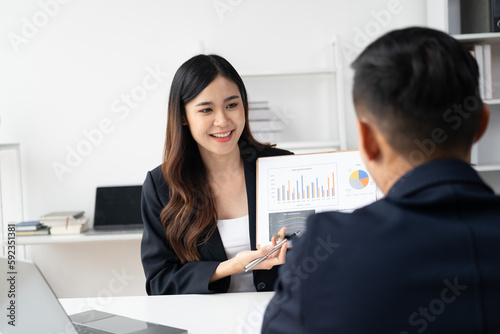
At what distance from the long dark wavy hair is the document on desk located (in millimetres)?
221

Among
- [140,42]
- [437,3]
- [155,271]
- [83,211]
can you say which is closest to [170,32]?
[140,42]

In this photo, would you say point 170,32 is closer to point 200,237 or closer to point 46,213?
point 46,213

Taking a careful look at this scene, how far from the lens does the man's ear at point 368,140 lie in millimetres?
659

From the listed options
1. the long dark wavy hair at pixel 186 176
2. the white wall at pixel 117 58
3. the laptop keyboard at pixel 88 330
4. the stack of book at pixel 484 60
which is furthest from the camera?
the white wall at pixel 117 58

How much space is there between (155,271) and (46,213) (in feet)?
5.65

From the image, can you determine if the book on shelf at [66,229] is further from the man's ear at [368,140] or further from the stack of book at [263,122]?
the man's ear at [368,140]

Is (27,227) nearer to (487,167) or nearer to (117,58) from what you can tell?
(117,58)

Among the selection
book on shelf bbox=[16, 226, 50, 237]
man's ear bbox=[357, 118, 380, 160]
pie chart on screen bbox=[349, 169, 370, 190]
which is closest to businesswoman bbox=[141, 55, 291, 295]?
pie chart on screen bbox=[349, 169, 370, 190]

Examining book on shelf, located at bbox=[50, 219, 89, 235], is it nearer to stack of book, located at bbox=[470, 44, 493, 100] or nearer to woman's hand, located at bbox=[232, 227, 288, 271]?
woman's hand, located at bbox=[232, 227, 288, 271]

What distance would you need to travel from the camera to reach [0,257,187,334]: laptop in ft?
2.89

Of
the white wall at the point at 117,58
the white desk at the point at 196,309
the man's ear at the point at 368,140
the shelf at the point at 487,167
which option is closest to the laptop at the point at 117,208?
the white wall at the point at 117,58

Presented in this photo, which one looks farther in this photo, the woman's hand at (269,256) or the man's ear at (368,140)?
the woman's hand at (269,256)

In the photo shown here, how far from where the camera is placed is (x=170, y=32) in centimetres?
287

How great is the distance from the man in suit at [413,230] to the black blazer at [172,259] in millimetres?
805
